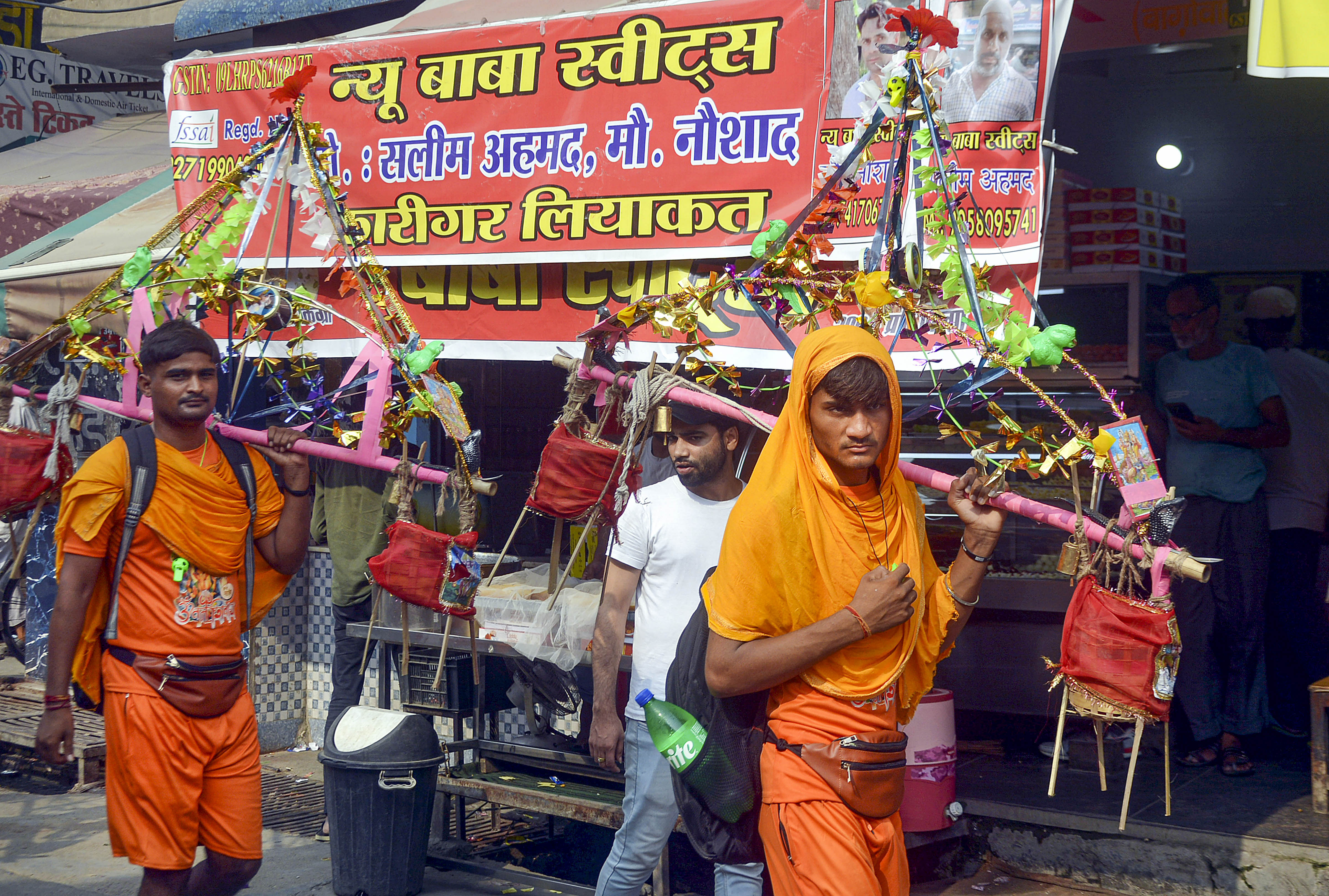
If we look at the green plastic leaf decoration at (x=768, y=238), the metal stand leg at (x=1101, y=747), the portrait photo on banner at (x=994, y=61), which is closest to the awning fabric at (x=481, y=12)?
the portrait photo on banner at (x=994, y=61)

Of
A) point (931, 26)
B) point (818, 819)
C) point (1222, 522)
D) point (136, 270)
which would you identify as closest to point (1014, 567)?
point (1222, 522)

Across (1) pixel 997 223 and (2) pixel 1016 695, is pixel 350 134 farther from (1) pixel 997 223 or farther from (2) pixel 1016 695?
(2) pixel 1016 695

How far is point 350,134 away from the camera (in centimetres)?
602

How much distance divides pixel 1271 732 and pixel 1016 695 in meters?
1.22

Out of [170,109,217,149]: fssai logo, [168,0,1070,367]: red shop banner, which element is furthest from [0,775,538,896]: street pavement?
[170,109,217,149]: fssai logo

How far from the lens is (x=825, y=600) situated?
273 cm

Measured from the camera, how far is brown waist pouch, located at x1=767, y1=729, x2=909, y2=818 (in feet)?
8.86

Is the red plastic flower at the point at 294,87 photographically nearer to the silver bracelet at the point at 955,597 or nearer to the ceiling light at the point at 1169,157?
the silver bracelet at the point at 955,597

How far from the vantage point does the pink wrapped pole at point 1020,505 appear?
10.7 ft

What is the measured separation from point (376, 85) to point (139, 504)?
9.58 feet

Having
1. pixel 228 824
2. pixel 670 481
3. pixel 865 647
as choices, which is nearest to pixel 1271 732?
pixel 670 481

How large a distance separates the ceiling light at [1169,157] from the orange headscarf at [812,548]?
5.74m

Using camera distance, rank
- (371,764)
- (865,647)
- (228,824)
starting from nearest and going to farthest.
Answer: (865,647)
(228,824)
(371,764)

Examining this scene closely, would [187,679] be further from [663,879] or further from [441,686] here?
[663,879]
